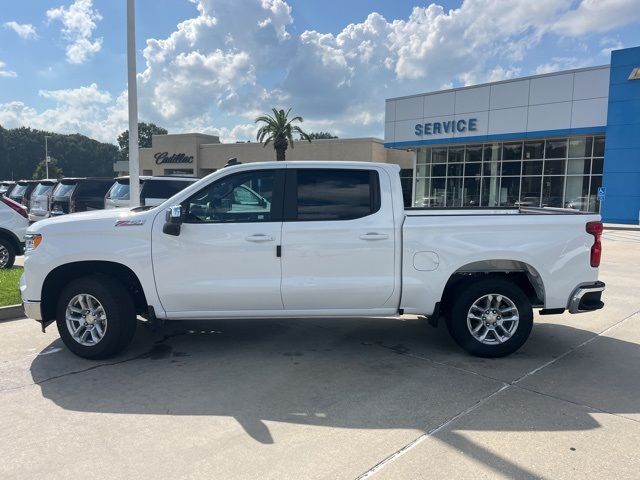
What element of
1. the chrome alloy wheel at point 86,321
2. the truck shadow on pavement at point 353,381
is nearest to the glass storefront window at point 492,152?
the truck shadow on pavement at point 353,381

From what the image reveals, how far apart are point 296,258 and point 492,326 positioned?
6.95ft

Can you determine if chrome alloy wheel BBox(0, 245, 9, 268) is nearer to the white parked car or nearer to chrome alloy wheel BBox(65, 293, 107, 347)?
the white parked car

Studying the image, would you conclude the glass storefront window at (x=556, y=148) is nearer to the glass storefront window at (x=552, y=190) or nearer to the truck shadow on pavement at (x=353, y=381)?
the glass storefront window at (x=552, y=190)

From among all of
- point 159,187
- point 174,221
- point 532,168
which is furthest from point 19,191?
point 532,168

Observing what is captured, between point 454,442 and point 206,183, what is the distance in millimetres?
3163

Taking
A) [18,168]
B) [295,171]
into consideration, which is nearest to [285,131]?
[295,171]

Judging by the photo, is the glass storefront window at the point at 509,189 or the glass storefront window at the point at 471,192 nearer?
the glass storefront window at the point at 509,189

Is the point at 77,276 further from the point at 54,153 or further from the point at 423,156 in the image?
the point at 54,153

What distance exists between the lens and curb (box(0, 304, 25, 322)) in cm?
664

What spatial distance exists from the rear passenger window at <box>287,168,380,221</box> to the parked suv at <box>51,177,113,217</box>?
9765mm

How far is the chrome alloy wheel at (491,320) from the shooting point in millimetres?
5145

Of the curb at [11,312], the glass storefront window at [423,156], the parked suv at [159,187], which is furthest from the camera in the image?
the glass storefront window at [423,156]

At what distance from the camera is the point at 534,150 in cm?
3033

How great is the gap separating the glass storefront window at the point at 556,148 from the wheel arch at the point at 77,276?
29.2 m
